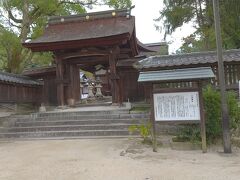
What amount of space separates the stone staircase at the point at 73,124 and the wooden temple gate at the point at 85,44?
8.41ft

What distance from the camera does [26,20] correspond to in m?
21.3

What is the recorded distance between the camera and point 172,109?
9.09 m

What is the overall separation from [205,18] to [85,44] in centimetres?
1026

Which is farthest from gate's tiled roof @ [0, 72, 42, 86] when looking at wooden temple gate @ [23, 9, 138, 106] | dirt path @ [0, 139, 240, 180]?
dirt path @ [0, 139, 240, 180]

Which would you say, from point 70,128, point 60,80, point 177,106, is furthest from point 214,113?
point 60,80

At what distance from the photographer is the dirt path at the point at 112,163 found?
6613mm

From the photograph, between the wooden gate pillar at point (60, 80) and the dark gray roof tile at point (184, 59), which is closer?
the dark gray roof tile at point (184, 59)

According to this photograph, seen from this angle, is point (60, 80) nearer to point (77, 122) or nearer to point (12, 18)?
point (77, 122)

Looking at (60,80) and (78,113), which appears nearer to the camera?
(78,113)

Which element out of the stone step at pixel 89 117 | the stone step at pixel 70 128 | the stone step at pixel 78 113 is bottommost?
the stone step at pixel 70 128

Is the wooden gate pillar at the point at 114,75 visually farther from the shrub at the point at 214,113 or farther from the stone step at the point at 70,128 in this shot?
the shrub at the point at 214,113

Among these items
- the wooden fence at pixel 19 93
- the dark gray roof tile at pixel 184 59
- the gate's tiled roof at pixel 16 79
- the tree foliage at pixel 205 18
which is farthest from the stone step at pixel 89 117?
the tree foliage at pixel 205 18

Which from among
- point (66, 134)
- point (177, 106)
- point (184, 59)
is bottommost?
point (66, 134)

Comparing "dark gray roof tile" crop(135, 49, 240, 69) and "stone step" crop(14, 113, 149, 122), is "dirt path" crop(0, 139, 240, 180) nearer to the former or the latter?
"stone step" crop(14, 113, 149, 122)
